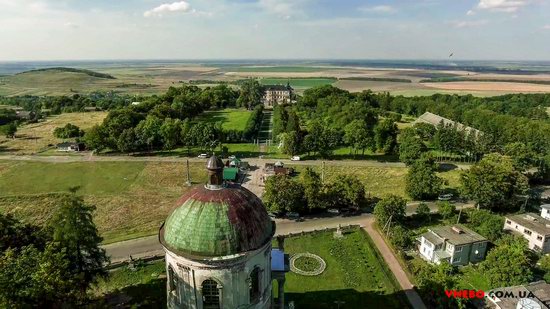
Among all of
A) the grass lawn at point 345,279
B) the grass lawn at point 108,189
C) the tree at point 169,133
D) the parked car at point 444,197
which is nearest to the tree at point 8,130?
the grass lawn at point 108,189

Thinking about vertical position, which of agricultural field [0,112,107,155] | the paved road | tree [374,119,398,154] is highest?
tree [374,119,398,154]

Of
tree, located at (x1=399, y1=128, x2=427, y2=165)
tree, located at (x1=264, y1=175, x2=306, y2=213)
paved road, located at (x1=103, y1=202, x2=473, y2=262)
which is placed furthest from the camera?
tree, located at (x1=399, y1=128, x2=427, y2=165)

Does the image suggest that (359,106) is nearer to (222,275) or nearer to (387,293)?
(387,293)

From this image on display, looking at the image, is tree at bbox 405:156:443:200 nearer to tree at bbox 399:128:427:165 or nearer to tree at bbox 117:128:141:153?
tree at bbox 399:128:427:165

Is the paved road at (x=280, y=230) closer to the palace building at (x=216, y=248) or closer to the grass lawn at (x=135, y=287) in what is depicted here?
the grass lawn at (x=135, y=287)

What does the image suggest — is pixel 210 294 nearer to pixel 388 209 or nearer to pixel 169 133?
pixel 388 209

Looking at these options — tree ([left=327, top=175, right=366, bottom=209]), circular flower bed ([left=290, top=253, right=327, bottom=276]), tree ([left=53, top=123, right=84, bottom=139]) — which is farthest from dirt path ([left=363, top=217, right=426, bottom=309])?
tree ([left=53, top=123, right=84, bottom=139])

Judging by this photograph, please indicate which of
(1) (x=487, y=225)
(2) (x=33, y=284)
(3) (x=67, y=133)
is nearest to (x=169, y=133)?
(3) (x=67, y=133)
